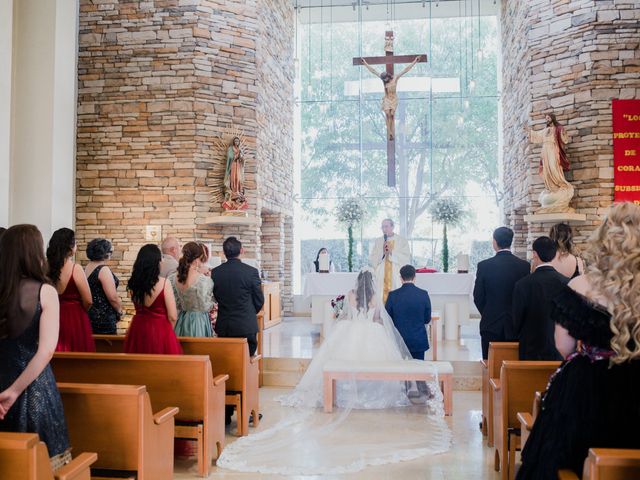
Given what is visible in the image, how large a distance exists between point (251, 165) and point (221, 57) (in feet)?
6.36

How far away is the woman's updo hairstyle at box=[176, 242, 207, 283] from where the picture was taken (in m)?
4.78

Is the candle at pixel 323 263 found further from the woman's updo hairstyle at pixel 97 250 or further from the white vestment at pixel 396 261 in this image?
the woman's updo hairstyle at pixel 97 250

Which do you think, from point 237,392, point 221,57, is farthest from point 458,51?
point 237,392

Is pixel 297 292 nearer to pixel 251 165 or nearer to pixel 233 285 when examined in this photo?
pixel 251 165

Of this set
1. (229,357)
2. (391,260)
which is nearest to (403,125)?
(391,260)

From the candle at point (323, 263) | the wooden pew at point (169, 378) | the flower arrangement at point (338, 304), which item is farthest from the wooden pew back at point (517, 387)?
the candle at point (323, 263)

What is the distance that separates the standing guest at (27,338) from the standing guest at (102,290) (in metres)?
2.09

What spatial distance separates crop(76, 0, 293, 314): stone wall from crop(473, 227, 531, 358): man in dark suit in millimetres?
5708

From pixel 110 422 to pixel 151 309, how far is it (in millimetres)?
1381

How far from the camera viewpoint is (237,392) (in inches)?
192

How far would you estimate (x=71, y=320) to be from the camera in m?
4.30

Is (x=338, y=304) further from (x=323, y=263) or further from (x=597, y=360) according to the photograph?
(x=597, y=360)

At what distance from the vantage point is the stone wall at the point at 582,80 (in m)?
8.85

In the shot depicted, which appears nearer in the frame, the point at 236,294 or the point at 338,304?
→ the point at 236,294
